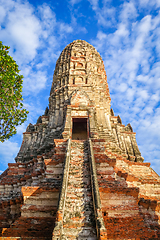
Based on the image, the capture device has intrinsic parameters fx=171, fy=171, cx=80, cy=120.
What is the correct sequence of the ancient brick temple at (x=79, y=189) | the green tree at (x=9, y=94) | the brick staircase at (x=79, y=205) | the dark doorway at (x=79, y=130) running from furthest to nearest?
the dark doorway at (x=79, y=130) < the green tree at (x=9, y=94) < the ancient brick temple at (x=79, y=189) < the brick staircase at (x=79, y=205)

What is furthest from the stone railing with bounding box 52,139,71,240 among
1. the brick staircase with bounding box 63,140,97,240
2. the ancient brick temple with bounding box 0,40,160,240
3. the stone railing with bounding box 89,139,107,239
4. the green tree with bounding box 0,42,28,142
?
the green tree with bounding box 0,42,28,142

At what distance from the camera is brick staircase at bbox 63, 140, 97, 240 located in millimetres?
5207

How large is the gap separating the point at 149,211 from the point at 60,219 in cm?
476

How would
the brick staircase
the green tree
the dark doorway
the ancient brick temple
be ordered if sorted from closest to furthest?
the brick staircase → the ancient brick temple → the green tree → the dark doorway

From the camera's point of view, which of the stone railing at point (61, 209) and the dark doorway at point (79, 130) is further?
the dark doorway at point (79, 130)

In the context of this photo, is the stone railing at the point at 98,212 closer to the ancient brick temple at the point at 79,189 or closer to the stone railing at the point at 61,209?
the ancient brick temple at the point at 79,189

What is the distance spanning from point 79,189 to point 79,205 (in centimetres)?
73

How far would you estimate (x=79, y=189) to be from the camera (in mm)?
6734

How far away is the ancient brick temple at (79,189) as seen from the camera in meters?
5.75

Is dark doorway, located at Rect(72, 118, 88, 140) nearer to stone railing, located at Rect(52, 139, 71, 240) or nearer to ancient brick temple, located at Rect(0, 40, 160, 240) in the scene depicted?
ancient brick temple, located at Rect(0, 40, 160, 240)

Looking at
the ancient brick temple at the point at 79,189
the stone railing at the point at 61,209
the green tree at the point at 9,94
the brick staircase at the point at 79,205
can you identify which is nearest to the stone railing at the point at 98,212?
the ancient brick temple at the point at 79,189

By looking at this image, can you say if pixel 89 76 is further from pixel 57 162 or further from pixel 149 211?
pixel 149 211

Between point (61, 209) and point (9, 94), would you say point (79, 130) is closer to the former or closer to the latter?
point (9, 94)

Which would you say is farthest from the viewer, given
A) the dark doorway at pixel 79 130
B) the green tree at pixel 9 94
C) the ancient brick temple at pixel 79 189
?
the dark doorway at pixel 79 130
